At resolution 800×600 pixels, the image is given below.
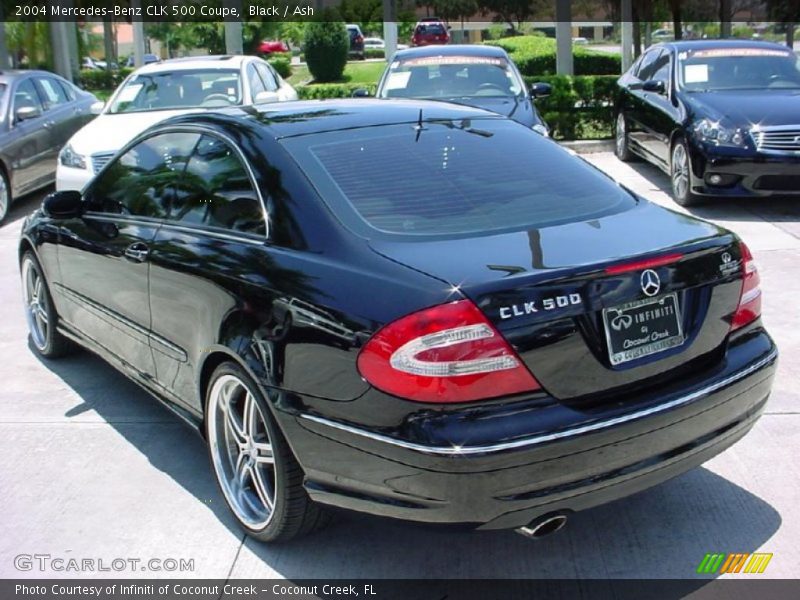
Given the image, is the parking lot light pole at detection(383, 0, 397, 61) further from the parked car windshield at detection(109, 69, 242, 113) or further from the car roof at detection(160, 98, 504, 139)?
the car roof at detection(160, 98, 504, 139)

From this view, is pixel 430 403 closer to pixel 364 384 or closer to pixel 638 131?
pixel 364 384

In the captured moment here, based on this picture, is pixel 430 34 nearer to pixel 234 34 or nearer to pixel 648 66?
pixel 234 34

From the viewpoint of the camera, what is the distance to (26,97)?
37.1 ft

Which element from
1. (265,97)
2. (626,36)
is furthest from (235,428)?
(626,36)

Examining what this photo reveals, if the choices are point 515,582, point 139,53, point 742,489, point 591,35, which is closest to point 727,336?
point 742,489

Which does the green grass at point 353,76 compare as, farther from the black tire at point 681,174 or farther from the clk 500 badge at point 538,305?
the clk 500 badge at point 538,305

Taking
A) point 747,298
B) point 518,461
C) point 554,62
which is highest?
point 554,62

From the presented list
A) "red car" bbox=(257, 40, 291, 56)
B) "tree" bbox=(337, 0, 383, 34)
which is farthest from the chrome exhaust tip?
"tree" bbox=(337, 0, 383, 34)

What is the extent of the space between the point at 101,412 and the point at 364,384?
2513 millimetres

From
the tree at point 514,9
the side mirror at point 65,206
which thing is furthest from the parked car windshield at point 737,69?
the tree at point 514,9

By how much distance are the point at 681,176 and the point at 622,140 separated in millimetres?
2839

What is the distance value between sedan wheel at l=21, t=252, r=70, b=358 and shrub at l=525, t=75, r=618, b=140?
9.39 metres

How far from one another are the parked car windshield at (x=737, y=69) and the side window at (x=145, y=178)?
6920mm

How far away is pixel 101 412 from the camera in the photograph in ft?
16.6
